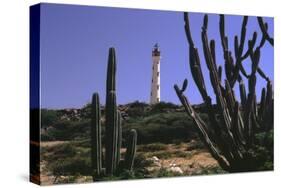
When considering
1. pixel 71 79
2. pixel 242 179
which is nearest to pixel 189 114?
pixel 242 179

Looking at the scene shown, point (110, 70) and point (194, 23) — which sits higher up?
point (194, 23)

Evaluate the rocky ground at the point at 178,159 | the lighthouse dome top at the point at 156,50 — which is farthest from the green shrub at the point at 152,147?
the lighthouse dome top at the point at 156,50

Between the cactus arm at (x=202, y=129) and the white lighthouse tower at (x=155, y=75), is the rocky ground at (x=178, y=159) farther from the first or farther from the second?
the white lighthouse tower at (x=155, y=75)

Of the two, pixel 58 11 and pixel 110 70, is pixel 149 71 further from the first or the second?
pixel 58 11

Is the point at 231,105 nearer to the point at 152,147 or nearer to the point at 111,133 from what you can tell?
the point at 152,147

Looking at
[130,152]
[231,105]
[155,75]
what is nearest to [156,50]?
[155,75]

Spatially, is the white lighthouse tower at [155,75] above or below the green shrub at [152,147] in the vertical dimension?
above
